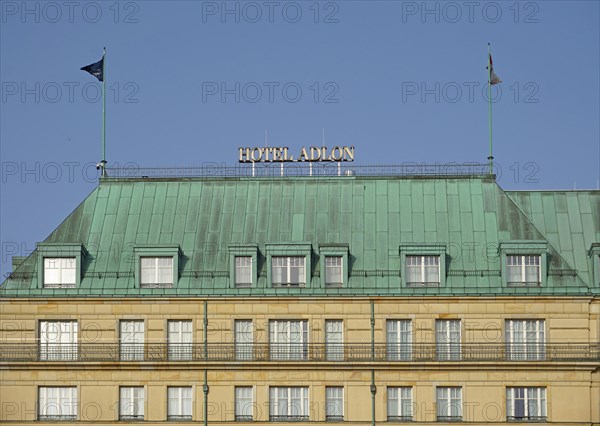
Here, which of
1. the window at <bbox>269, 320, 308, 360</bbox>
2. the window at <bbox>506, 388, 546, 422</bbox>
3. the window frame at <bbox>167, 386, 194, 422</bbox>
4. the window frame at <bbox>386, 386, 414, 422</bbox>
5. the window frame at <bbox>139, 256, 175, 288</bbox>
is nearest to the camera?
the window at <bbox>506, 388, 546, 422</bbox>

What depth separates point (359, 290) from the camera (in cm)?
10888

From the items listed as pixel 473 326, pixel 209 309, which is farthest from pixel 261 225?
pixel 473 326

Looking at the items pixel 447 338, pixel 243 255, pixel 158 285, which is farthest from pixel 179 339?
pixel 447 338

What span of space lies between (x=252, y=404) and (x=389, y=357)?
7752mm

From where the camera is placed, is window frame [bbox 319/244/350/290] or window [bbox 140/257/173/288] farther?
window [bbox 140/257/173/288]

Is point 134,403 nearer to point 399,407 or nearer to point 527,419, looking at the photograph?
point 399,407

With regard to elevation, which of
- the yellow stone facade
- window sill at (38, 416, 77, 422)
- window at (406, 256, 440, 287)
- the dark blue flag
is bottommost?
window sill at (38, 416, 77, 422)

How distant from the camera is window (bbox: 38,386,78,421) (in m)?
109

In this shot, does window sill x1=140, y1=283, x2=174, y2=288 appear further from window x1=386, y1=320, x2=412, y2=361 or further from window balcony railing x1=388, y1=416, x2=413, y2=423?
window balcony railing x1=388, y1=416, x2=413, y2=423

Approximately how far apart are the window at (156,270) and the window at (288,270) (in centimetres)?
569

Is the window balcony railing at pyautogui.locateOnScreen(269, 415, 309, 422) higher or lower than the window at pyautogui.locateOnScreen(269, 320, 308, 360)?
lower

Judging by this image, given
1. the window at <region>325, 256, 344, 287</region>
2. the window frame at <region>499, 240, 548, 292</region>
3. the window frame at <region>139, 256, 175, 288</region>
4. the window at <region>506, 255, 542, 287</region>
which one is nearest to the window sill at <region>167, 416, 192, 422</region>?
the window frame at <region>139, 256, 175, 288</region>

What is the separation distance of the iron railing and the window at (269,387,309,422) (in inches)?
66.4

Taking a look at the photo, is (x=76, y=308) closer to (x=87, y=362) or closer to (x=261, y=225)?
(x=87, y=362)
